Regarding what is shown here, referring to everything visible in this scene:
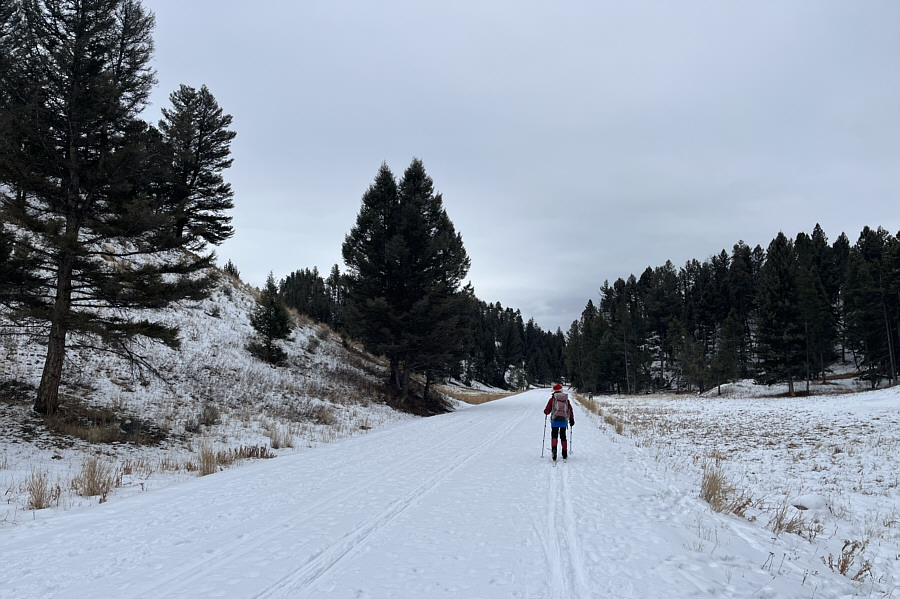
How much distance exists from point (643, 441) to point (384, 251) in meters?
17.2

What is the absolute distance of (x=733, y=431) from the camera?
18.8m

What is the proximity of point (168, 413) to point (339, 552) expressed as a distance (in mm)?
12213

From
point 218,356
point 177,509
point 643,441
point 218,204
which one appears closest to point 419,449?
point 177,509

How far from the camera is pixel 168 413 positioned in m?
14.1

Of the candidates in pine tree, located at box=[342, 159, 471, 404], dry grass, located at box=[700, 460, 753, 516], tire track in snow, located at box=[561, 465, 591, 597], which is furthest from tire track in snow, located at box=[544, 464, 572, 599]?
pine tree, located at box=[342, 159, 471, 404]

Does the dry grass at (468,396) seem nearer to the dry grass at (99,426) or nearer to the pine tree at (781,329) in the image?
the pine tree at (781,329)

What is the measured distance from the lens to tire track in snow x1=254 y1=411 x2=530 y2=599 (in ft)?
12.9

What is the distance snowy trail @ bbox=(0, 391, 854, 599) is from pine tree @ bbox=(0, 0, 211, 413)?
620cm

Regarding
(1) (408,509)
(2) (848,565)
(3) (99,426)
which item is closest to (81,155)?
(3) (99,426)

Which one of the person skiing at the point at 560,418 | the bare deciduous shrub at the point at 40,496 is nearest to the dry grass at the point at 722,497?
the person skiing at the point at 560,418

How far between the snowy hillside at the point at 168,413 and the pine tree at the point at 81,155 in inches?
67.6

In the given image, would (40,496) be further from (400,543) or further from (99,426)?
(400,543)

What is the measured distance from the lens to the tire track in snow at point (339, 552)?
12.9 feet

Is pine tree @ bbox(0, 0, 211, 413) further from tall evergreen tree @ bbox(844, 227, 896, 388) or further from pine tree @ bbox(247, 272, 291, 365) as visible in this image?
tall evergreen tree @ bbox(844, 227, 896, 388)
